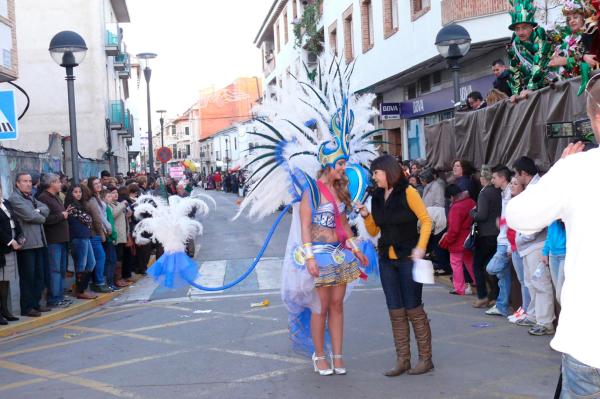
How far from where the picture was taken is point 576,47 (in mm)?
7176

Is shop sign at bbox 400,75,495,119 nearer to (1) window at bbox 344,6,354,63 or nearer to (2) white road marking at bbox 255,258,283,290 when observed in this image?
(1) window at bbox 344,6,354,63

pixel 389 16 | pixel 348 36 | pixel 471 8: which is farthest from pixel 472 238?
pixel 348 36

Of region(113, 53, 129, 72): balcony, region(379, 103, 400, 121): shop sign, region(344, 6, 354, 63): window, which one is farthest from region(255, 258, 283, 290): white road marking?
region(113, 53, 129, 72): balcony

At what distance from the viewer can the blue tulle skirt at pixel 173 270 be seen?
6352 millimetres

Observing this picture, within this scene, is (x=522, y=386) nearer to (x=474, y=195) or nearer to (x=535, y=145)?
(x=535, y=145)

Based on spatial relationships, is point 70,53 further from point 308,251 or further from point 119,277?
point 308,251

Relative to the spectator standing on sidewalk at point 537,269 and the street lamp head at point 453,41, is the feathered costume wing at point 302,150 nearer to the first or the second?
the spectator standing on sidewalk at point 537,269

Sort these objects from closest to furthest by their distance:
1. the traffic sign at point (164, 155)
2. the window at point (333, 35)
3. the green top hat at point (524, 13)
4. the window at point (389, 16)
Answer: the green top hat at point (524, 13)
the window at point (389, 16)
the traffic sign at point (164, 155)
the window at point (333, 35)

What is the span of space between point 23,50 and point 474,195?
80.1ft

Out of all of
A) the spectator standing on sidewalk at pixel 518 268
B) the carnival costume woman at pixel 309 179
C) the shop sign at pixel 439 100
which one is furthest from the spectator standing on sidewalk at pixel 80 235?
the shop sign at pixel 439 100

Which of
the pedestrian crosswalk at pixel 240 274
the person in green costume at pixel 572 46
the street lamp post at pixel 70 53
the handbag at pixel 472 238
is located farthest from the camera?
the street lamp post at pixel 70 53

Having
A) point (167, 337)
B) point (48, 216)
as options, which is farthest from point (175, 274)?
point (48, 216)

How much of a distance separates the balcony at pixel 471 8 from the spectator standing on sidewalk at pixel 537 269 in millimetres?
9660

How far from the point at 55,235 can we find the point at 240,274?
12.9 ft
